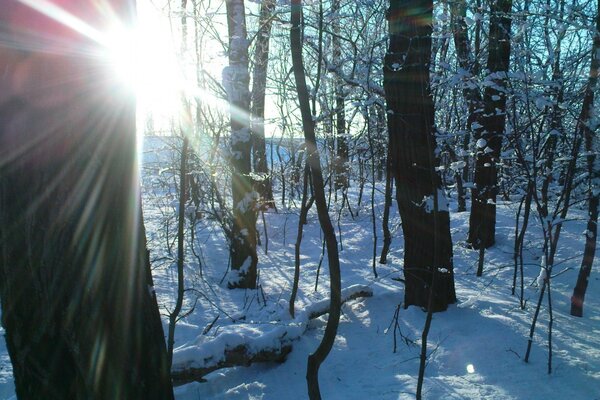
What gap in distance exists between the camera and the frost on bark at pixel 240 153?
6182 mm

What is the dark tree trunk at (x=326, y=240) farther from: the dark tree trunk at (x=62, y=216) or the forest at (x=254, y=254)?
the dark tree trunk at (x=62, y=216)

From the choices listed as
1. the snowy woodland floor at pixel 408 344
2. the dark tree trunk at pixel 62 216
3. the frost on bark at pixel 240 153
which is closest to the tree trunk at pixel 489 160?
the snowy woodland floor at pixel 408 344

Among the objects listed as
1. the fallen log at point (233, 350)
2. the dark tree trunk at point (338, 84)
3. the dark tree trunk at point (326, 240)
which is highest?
the dark tree trunk at point (338, 84)

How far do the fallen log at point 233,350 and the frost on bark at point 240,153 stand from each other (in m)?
2.60

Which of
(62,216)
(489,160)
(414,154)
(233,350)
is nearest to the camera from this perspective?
(62,216)

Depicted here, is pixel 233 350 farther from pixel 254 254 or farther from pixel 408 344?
pixel 254 254

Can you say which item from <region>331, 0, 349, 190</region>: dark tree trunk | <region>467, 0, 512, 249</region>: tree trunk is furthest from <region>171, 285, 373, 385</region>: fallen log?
<region>467, 0, 512, 249</region>: tree trunk

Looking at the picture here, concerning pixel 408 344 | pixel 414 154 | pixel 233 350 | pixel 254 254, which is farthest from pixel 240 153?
pixel 408 344

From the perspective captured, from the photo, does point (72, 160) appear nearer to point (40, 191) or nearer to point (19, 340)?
point (40, 191)

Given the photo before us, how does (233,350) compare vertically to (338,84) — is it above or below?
below

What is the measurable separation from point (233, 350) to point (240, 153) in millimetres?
3394

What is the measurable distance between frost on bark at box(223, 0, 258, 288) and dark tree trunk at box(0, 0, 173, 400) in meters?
4.26

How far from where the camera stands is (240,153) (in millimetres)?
6395

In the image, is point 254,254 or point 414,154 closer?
point 414,154
